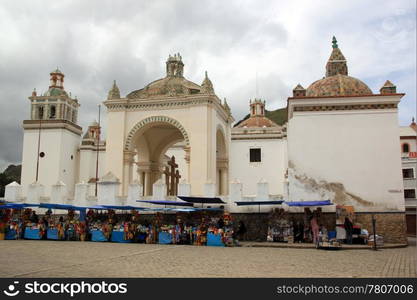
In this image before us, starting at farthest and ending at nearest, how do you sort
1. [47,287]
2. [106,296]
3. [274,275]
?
Answer: 1. [274,275]
2. [47,287]
3. [106,296]

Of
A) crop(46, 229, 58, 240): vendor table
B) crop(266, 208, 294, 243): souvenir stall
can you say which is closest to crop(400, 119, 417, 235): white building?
crop(266, 208, 294, 243): souvenir stall

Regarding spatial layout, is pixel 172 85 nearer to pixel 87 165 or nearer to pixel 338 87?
pixel 338 87

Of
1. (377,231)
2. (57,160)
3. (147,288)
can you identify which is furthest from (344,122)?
(57,160)

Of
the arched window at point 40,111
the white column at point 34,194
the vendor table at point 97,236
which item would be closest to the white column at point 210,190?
the vendor table at point 97,236

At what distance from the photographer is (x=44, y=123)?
92.3ft

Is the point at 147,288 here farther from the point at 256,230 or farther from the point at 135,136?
the point at 135,136

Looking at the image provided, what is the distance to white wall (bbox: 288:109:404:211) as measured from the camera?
14945 millimetres

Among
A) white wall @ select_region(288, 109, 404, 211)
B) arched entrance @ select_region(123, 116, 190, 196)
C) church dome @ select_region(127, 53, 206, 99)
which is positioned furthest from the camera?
arched entrance @ select_region(123, 116, 190, 196)

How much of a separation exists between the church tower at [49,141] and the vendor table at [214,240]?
56.3 feet

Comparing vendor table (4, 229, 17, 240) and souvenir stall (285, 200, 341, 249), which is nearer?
souvenir stall (285, 200, 341, 249)

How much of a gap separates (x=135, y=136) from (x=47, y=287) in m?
14.3

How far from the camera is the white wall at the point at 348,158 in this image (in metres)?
14.9

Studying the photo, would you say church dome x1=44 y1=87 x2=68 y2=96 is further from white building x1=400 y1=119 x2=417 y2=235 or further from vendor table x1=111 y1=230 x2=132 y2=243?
white building x1=400 y1=119 x2=417 y2=235

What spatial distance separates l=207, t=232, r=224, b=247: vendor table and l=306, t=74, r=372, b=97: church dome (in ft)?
23.8
